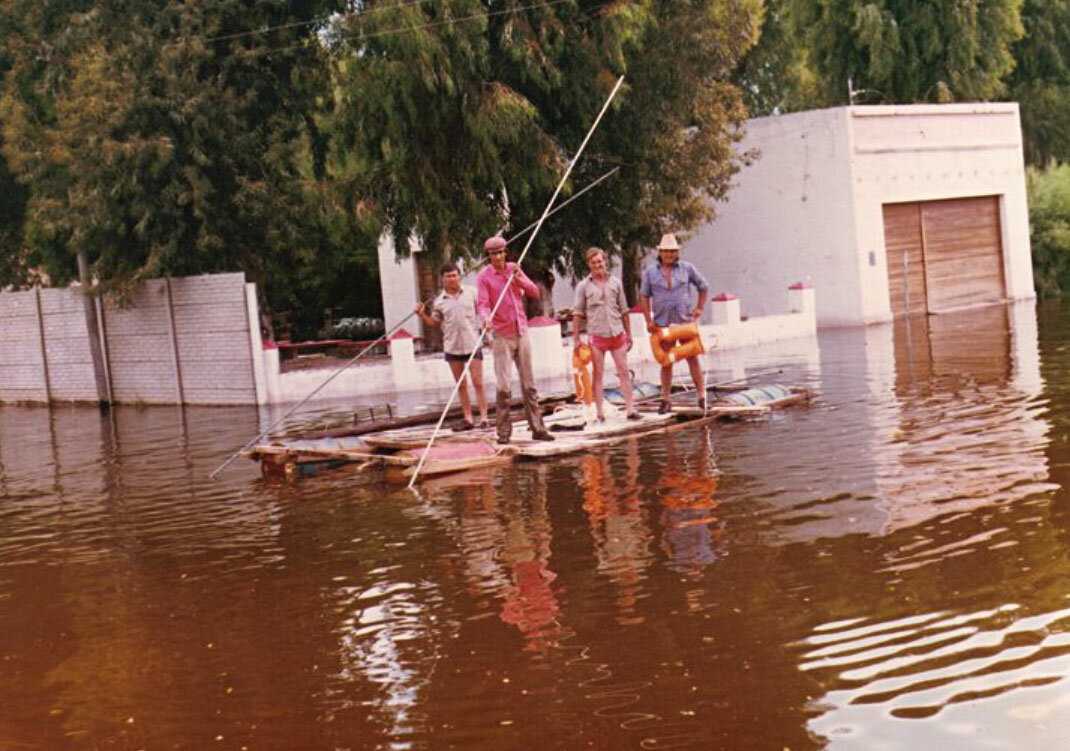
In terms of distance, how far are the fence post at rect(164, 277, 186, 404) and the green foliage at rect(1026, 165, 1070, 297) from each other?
79.3 ft

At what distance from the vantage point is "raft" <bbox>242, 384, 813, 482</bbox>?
14.7m

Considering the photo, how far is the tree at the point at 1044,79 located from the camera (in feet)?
178

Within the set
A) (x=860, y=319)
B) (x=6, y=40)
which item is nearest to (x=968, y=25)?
Result: (x=860, y=319)

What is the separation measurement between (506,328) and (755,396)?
318 cm

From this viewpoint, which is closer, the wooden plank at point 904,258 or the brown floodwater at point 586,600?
the brown floodwater at point 586,600

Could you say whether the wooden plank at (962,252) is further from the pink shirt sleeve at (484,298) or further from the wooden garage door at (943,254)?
the pink shirt sleeve at (484,298)

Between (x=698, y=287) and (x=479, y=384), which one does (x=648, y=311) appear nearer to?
(x=698, y=287)

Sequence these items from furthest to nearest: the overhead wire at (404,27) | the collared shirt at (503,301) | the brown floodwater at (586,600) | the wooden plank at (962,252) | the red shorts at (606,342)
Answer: the wooden plank at (962,252) → the overhead wire at (404,27) → the red shorts at (606,342) → the collared shirt at (503,301) → the brown floodwater at (586,600)

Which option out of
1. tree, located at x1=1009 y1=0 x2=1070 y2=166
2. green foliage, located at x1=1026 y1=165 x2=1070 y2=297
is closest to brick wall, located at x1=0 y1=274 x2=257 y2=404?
green foliage, located at x1=1026 y1=165 x2=1070 y2=297

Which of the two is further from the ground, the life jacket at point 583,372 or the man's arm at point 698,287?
the man's arm at point 698,287

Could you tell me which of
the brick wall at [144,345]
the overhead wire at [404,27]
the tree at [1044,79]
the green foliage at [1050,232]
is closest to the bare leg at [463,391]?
the overhead wire at [404,27]

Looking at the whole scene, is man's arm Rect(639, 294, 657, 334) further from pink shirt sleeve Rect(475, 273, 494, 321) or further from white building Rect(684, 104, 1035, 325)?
white building Rect(684, 104, 1035, 325)

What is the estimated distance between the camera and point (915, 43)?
49.8 metres

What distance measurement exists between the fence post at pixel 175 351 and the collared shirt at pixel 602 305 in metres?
13.1
